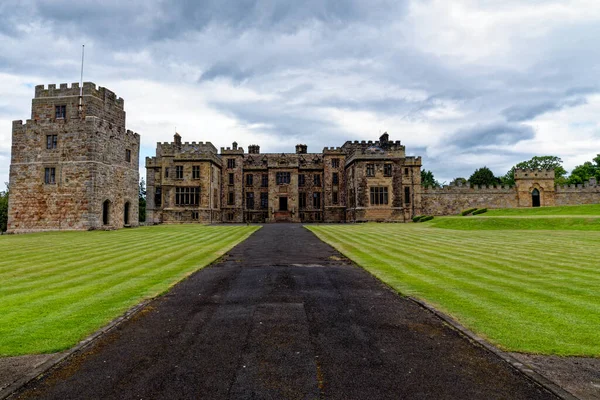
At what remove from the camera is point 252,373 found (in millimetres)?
4672

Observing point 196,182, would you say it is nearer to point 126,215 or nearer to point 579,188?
point 126,215

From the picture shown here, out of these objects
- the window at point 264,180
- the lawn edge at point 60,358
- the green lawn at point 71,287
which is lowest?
the lawn edge at point 60,358

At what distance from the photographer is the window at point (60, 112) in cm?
3547

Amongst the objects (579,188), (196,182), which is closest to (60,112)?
(196,182)

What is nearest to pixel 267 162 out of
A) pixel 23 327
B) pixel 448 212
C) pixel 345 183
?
pixel 345 183

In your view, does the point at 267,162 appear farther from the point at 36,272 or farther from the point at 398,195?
the point at 36,272

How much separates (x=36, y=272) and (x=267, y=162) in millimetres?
47220

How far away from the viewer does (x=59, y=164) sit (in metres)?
35.5

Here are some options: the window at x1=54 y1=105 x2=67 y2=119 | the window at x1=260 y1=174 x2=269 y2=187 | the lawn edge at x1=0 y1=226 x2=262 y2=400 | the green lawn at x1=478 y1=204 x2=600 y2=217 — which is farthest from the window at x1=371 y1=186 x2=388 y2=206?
the lawn edge at x1=0 y1=226 x2=262 y2=400

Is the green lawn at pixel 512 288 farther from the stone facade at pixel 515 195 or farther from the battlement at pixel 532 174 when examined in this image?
the battlement at pixel 532 174

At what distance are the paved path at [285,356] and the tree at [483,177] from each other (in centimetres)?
9443

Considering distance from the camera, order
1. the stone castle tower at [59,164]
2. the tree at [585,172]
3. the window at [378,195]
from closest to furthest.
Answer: the stone castle tower at [59,164]
the window at [378,195]
the tree at [585,172]

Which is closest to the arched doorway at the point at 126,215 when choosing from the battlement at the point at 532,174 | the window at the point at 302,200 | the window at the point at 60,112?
the window at the point at 60,112

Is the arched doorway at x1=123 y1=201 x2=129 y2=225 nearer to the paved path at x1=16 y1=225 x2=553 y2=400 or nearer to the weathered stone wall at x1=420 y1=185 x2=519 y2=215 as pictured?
the paved path at x1=16 y1=225 x2=553 y2=400
